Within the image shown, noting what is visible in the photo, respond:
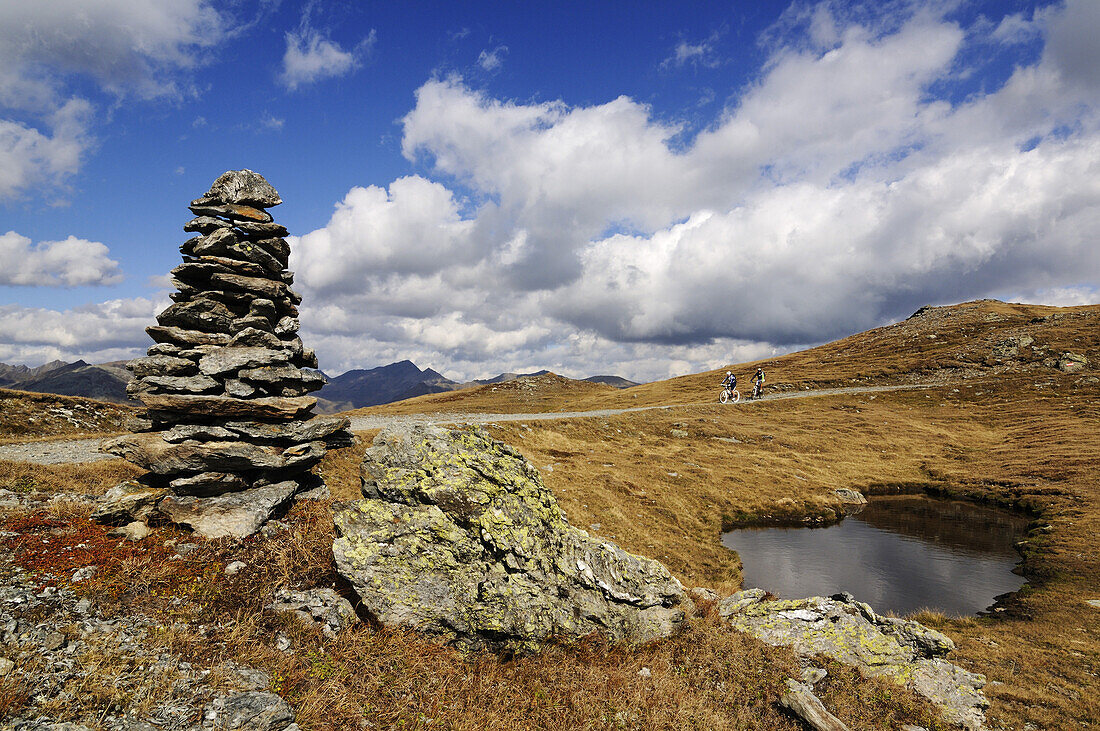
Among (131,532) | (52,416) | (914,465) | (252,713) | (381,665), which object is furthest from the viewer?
(914,465)

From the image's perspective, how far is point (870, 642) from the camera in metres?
15.5

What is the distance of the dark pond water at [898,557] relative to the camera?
1022 inches

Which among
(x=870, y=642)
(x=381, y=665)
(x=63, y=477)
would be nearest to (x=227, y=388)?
(x=63, y=477)

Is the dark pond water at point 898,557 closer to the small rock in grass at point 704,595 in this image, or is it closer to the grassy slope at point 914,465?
the grassy slope at point 914,465

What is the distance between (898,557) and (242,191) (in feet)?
148

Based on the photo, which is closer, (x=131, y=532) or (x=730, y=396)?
(x=131, y=532)

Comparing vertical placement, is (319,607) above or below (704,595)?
above

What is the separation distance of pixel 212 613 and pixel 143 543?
441cm

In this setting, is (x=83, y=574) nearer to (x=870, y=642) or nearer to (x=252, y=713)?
(x=252, y=713)

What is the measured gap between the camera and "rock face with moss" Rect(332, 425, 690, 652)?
11.7 m

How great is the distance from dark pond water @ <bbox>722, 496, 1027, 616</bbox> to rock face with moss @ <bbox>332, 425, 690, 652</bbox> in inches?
629

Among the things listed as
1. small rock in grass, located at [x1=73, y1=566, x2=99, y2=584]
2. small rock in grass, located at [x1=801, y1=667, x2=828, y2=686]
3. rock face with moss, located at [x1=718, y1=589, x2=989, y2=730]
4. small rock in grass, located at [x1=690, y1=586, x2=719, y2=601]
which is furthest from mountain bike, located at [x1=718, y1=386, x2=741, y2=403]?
small rock in grass, located at [x1=73, y1=566, x2=99, y2=584]

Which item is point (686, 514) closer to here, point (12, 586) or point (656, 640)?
point (656, 640)

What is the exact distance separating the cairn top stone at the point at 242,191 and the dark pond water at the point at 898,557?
106 ft
